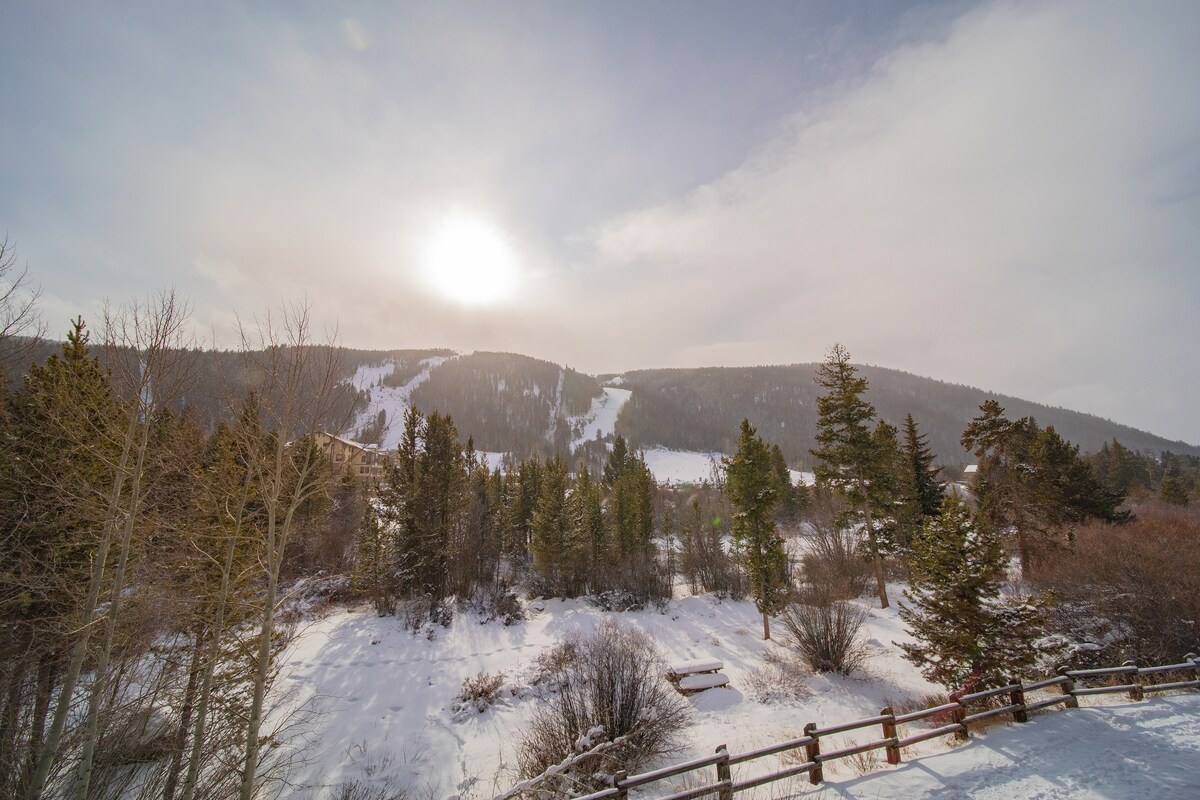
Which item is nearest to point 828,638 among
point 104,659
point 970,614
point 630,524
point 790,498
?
point 970,614

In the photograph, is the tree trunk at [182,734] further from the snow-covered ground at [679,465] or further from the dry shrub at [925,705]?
the snow-covered ground at [679,465]

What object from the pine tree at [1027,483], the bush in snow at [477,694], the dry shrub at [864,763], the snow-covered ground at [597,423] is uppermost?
the snow-covered ground at [597,423]

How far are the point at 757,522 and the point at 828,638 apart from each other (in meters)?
7.25

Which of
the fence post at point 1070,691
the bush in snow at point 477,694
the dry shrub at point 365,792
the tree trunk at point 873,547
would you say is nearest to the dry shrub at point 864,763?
the fence post at point 1070,691

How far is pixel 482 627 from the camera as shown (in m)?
26.1

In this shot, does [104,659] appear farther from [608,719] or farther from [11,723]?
[608,719]

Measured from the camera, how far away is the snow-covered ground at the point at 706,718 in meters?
7.40

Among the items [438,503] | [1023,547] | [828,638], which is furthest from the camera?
[438,503]

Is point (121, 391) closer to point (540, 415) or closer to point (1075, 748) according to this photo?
point (1075, 748)

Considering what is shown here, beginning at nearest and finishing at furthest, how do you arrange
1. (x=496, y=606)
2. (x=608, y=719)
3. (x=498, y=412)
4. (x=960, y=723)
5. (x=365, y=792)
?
1. (x=960, y=723)
2. (x=365, y=792)
3. (x=608, y=719)
4. (x=496, y=606)
5. (x=498, y=412)

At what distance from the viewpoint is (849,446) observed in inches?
945

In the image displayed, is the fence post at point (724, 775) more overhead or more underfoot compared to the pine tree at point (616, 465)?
more underfoot

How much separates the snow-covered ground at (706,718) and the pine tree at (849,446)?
17.5 feet

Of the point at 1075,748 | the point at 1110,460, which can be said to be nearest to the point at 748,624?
the point at 1075,748
